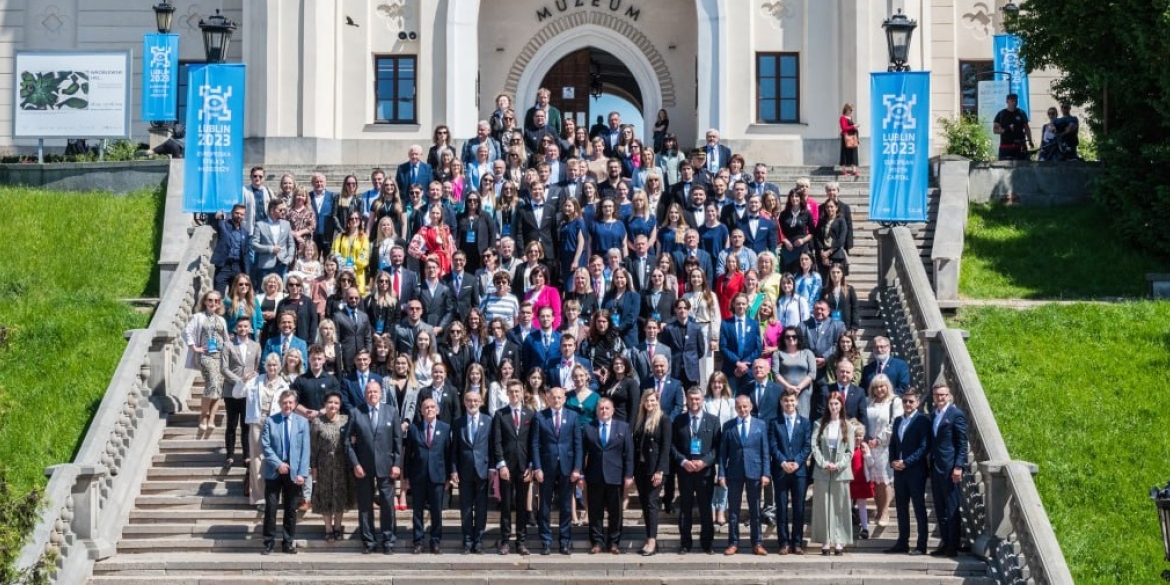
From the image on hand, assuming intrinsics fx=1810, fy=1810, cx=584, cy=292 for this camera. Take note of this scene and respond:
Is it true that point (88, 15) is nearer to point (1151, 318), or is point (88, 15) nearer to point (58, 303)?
point (58, 303)

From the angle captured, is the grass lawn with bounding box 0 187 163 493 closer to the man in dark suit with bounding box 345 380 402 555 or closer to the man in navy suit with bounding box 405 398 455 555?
the man in dark suit with bounding box 345 380 402 555

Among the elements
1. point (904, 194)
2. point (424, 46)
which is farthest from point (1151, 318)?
point (424, 46)

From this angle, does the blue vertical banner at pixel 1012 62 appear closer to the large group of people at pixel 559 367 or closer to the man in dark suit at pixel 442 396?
the large group of people at pixel 559 367

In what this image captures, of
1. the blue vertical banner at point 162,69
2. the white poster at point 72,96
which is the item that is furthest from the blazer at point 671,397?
the blue vertical banner at point 162,69

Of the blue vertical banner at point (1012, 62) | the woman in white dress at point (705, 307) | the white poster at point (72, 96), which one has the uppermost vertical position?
the blue vertical banner at point (1012, 62)

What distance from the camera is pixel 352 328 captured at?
19.2 metres

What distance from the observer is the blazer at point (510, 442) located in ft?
57.4

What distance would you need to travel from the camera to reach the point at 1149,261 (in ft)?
83.5

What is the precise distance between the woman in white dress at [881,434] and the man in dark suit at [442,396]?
4045mm

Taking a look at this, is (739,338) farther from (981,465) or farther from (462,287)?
Result: (462,287)

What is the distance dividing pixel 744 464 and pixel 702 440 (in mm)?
462

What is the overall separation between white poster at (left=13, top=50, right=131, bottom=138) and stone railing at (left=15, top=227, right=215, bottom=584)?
300 inches

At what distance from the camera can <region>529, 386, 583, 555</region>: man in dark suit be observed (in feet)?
57.2

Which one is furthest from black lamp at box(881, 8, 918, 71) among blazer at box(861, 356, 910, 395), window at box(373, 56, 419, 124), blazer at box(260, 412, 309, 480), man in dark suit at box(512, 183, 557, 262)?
blazer at box(260, 412, 309, 480)
